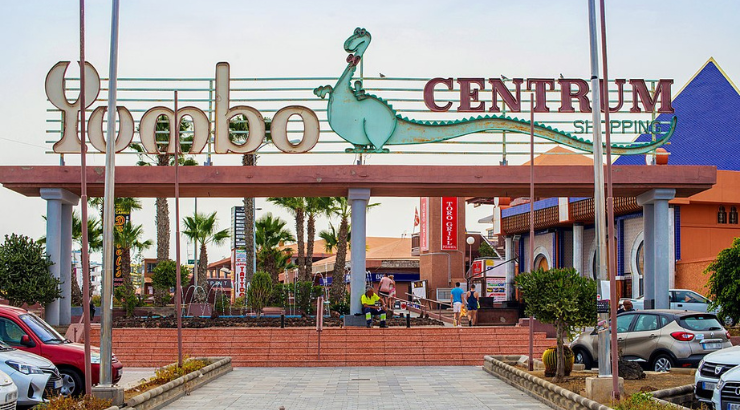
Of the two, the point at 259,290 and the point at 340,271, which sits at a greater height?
the point at 340,271

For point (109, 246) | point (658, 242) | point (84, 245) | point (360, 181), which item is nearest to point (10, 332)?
point (109, 246)

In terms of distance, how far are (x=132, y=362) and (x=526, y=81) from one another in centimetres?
1496

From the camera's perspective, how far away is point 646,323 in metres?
19.2

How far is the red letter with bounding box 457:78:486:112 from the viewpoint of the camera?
2955 cm

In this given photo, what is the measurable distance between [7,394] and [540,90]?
71.0 ft

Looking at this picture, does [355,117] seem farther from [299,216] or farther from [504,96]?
[299,216]

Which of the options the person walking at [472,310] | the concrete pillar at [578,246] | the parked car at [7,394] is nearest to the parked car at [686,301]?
the person walking at [472,310]

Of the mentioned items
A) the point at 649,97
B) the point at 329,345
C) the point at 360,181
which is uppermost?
the point at 649,97

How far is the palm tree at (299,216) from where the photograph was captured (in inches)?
1972

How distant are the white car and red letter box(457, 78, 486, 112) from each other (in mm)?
18067

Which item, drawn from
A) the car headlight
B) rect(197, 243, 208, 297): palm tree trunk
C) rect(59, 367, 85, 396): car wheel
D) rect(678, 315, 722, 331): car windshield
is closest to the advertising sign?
rect(197, 243, 208, 297): palm tree trunk

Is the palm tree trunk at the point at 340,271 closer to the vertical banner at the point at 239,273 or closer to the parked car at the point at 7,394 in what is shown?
the vertical banner at the point at 239,273

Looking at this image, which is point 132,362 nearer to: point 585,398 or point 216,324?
point 216,324

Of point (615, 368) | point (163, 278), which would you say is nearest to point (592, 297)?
point (615, 368)
